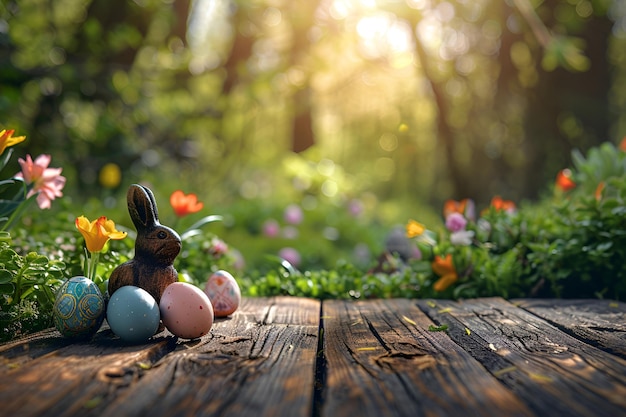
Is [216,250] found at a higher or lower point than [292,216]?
lower

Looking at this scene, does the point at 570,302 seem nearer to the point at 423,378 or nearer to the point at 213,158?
the point at 423,378

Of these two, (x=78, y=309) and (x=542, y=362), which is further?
(x=78, y=309)

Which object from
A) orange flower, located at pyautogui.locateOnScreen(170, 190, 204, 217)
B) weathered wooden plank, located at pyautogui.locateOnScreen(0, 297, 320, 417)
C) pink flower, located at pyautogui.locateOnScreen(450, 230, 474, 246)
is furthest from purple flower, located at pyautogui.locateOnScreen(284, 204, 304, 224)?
weathered wooden plank, located at pyautogui.locateOnScreen(0, 297, 320, 417)

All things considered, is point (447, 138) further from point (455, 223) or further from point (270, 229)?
point (455, 223)

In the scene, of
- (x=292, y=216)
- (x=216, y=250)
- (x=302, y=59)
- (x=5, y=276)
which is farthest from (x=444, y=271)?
(x=302, y=59)

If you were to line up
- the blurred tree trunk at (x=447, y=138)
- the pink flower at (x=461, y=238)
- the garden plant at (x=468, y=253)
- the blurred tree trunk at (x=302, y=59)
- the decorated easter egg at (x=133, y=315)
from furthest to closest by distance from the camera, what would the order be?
the blurred tree trunk at (x=447, y=138) → the blurred tree trunk at (x=302, y=59) → the pink flower at (x=461, y=238) → the garden plant at (x=468, y=253) → the decorated easter egg at (x=133, y=315)

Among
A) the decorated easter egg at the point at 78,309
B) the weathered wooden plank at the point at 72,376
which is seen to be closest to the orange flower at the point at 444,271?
the weathered wooden plank at the point at 72,376

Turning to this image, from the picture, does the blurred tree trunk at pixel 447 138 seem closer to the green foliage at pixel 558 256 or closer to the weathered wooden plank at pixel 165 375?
the green foliage at pixel 558 256
